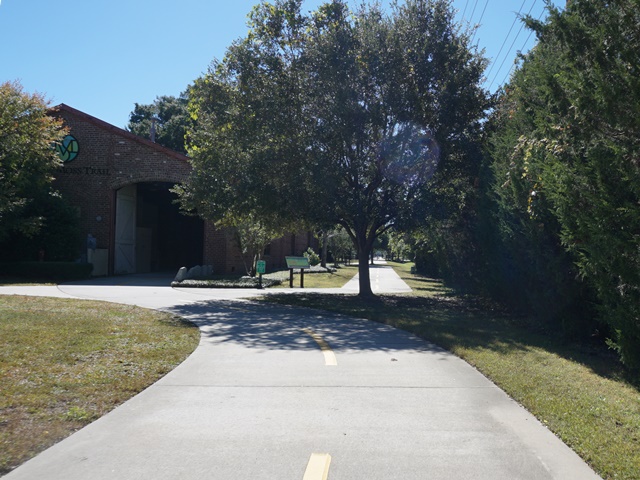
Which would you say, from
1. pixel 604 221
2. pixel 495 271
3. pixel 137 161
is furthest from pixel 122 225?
pixel 604 221

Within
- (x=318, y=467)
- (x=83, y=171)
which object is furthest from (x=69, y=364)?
(x=83, y=171)

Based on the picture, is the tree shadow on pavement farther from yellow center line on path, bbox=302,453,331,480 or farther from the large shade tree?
yellow center line on path, bbox=302,453,331,480

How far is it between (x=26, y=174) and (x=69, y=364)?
19.6m

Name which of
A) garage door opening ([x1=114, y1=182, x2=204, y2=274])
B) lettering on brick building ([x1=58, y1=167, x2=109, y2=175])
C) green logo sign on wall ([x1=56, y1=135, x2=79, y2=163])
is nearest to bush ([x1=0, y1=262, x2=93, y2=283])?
garage door opening ([x1=114, y1=182, x2=204, y2=274])

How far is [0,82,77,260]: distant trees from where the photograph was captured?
2217cm

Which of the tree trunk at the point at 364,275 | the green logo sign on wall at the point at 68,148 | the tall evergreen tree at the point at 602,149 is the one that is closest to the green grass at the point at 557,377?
the tall evergreen tree at the point at 602,149

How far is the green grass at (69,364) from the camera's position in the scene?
5.10 m

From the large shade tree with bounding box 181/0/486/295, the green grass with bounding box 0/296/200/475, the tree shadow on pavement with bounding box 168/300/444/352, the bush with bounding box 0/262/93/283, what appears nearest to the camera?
the green grass with bounding box 0/296/200/475

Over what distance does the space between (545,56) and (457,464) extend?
8236 mm

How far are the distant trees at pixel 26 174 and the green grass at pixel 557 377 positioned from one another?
1596 cm

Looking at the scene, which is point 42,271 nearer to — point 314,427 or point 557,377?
point 314,427

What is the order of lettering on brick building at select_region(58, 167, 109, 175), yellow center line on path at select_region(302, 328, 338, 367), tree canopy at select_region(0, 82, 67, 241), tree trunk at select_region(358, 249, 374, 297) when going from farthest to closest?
lettering on brick building at select_region(58, 167, 109, 175)
tree canopy at select_region(0, 82, 67, 241)
tree trunk at select_region(358, 249, 374, 297)
yellow center line on path at select_region(302, 328, 338, 367)

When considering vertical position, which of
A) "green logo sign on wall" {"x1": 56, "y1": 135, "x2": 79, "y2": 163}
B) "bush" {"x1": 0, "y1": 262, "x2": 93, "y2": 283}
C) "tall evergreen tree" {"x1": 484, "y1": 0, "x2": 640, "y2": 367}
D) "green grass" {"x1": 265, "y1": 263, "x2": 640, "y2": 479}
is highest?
"green logo sign on wall" {"x1": 56, "y1": 135, "x2": 79, "y2": 163}

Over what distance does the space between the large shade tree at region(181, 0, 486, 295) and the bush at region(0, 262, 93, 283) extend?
1112cm
